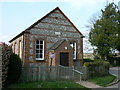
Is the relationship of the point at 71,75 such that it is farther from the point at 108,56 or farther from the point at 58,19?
the point at 108,56

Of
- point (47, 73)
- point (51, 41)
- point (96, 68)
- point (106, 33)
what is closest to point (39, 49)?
point (51, 41)

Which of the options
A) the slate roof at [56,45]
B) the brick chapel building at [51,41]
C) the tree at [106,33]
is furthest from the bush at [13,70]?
the tree at [106,33]

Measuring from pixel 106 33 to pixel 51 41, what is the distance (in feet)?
65.8

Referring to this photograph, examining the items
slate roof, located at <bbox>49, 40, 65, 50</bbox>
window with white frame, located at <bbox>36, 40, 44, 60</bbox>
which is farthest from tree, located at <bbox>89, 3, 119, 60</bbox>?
window with white frame, located at <bbox>36, 40, 44, 60</bbox>

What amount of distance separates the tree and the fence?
21583mm

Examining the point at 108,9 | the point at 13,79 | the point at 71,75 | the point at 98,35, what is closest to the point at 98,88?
the point at 71,75

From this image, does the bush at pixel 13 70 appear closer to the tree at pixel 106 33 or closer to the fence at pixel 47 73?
the fence at pixel 47 73

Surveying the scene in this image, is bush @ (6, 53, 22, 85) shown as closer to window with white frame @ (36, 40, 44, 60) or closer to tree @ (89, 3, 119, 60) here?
window with white frame @ (36, 40, 44, 60)

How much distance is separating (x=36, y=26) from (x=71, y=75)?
7.11 m

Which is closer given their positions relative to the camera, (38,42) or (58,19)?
(38,42)

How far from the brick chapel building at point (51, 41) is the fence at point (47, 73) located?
3.56 meters

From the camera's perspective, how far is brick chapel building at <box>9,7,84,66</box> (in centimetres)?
1947

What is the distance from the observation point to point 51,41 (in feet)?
68.4

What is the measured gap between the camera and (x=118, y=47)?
37094 mm
